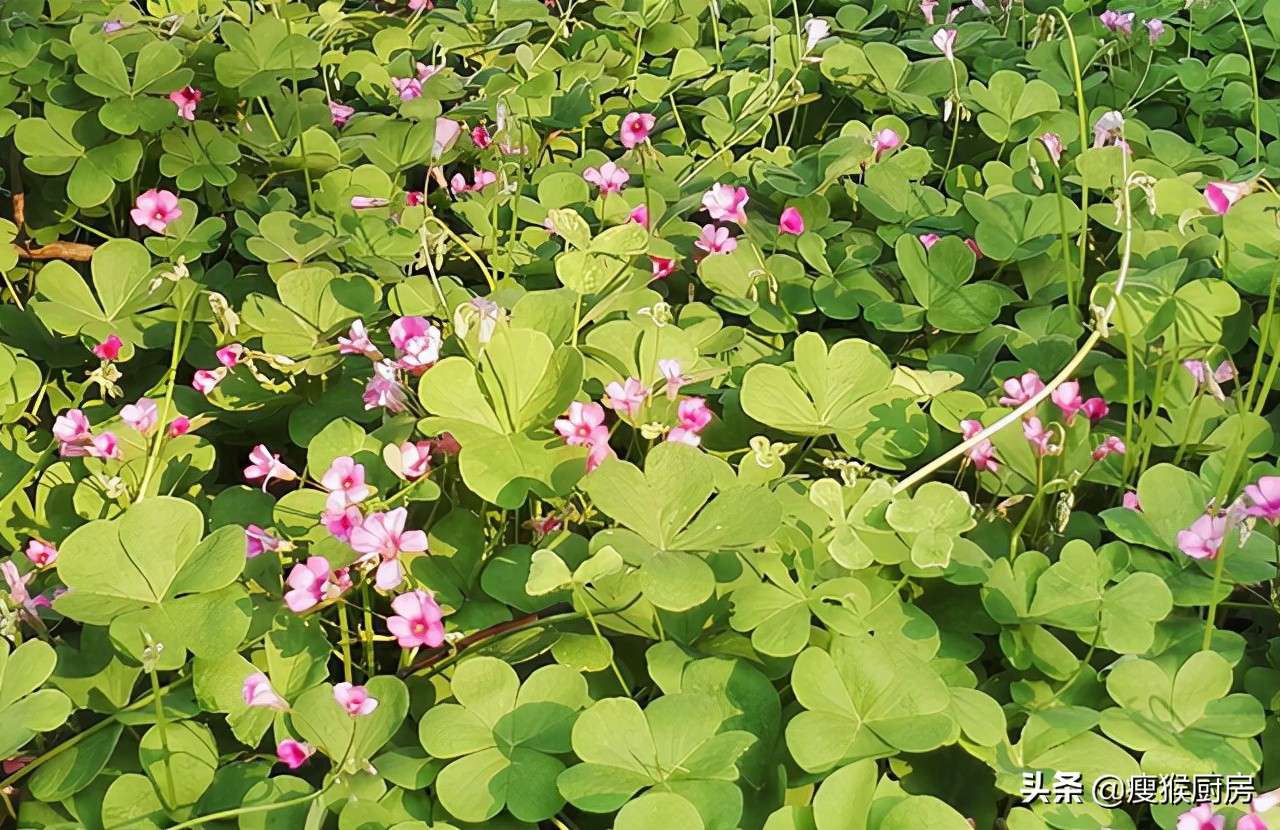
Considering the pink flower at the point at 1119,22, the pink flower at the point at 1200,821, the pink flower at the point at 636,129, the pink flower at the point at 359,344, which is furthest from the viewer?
the pink flower at the point at 1119,22

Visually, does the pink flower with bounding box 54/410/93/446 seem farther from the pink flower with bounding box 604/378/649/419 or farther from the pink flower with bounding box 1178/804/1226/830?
the pink flower with bounding box 1178/804/1226/830

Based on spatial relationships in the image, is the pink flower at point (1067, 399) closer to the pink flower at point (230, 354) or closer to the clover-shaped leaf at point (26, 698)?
the pink flower at point (230, 354)

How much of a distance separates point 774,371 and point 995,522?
0.35m

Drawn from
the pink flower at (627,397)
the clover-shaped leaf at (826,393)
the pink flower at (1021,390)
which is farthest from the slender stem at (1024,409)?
the pink flower at (627,397)

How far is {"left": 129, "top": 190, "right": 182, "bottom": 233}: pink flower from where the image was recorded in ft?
6.77

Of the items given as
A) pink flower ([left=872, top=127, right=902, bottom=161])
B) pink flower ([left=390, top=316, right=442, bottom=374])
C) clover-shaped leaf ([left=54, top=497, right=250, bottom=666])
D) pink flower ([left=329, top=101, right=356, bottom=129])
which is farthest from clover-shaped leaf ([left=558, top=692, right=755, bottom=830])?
pink flower ([left=329, top=101, right=356, bottom=129])

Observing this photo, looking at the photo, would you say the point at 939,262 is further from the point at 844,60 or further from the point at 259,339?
the point at 259,339

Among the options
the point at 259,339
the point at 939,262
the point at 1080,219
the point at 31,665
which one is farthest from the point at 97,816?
the point at 1080,219

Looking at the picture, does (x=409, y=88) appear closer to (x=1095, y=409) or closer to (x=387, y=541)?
(x=387, y=541)

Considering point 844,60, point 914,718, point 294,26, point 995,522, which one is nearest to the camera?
point 914,718

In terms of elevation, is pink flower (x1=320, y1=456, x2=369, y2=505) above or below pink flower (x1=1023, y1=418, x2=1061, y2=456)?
below

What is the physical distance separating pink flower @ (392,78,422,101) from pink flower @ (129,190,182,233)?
1.92ft

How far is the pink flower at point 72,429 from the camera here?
155 cm

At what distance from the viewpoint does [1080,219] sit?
1989 millimetres
